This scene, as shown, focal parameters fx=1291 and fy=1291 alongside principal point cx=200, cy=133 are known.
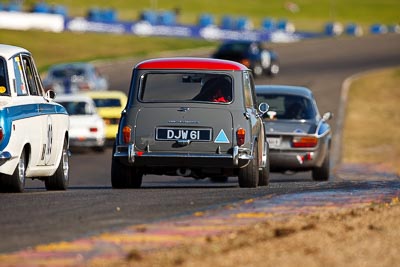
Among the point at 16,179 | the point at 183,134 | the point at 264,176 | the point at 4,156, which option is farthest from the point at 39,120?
the point at 264,176

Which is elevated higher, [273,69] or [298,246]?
[298,246]

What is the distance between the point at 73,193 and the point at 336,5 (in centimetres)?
9385

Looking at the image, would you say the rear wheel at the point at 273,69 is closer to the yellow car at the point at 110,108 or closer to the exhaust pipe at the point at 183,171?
the yellow car at the point at 110,108

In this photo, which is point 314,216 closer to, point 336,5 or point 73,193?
point 73,193

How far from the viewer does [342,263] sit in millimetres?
7938

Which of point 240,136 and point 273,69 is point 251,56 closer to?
point 273,69

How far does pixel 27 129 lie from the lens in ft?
42.7

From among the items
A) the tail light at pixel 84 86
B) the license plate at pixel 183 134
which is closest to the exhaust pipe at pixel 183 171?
the license plate at pixel 183 134

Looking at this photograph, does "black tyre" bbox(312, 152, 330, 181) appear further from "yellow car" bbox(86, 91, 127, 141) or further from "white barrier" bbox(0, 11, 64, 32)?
"white barrier" bbox(0, 11, 64, 32)

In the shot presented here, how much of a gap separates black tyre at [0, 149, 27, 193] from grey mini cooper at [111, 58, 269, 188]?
1.78 meters

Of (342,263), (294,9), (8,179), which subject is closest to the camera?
(342,263)

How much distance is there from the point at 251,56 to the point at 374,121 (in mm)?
13636

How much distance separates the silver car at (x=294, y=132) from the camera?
19.5m

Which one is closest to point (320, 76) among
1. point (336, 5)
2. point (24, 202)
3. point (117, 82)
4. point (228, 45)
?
point (228, 45)
